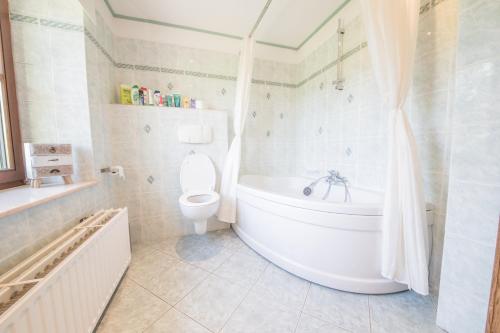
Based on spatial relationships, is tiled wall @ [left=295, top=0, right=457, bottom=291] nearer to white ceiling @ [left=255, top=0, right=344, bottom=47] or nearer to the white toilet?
white ceiling @ [left=255, top=0, right=344, bottom=47]

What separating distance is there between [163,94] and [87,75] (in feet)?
2.49

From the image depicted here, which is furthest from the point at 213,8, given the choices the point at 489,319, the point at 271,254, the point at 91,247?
the point at 489,319

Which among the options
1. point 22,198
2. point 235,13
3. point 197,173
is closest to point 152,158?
point 197,173

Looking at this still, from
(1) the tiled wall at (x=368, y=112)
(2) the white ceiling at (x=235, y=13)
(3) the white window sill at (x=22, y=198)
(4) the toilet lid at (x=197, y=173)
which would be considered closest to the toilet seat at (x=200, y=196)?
(4) the toilet lid at (x=197, y=173)

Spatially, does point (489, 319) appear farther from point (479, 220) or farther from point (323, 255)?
point (323, 255)

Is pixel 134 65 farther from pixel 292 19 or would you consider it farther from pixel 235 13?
pixel 292 19

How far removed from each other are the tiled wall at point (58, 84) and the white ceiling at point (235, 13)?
669mm

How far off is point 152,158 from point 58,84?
0.89 meters

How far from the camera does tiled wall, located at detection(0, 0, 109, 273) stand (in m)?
1.20

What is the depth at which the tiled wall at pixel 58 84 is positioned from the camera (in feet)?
3.95

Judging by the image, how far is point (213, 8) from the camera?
5.92 ft

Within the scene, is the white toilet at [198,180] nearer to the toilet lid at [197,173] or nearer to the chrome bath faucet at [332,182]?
the toilet lid at [197,173]

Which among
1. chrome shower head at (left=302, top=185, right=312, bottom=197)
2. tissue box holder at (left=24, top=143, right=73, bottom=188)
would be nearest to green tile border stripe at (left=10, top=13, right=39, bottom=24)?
tissue box holder at (left=24, top=143, right=73, bottom=188)

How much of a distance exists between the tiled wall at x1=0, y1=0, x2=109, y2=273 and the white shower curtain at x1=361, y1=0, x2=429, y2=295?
1.99m
